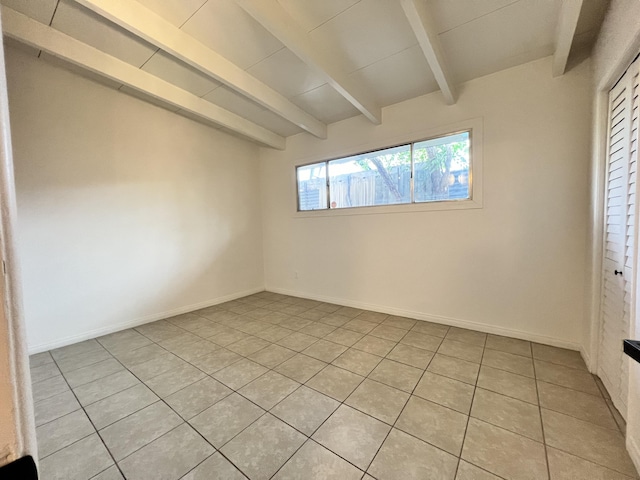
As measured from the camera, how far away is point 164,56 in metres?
2.43

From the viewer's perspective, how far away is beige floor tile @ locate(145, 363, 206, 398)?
1.96m

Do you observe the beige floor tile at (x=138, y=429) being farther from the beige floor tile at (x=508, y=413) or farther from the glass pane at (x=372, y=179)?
the glass pane at (x=372, y=179)

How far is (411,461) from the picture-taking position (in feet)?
4.42

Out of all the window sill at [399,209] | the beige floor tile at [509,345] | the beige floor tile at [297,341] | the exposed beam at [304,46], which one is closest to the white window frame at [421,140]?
the window sill at [399,209]

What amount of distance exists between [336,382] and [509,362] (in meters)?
1.52

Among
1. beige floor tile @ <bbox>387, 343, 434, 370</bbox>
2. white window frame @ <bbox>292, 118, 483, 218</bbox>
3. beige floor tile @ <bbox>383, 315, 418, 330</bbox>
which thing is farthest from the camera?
beige floor tile @ <bbox>383, 315, 418, 330</bbox>

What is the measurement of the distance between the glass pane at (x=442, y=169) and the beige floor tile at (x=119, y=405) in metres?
3.27

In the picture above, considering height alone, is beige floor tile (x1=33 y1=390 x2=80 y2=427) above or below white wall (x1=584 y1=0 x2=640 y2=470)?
below

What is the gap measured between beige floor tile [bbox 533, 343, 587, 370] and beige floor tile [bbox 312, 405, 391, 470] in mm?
→ 1724

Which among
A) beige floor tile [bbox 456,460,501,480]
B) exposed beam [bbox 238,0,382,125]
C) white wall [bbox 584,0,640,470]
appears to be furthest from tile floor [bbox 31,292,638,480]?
exposed beam [bbox 238,0,382,125]

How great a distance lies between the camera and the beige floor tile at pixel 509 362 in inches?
81.6

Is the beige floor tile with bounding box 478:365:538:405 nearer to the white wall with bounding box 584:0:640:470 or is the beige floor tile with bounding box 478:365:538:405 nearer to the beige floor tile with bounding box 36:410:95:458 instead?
the white wall with bounding box 584:0:640:470

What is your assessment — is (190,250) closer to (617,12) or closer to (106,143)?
(106,143)

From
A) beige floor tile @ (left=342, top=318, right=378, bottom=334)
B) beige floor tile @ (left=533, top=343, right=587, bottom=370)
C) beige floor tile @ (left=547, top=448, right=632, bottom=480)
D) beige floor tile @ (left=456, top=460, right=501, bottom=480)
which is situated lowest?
beige floor tile @ (left=547, top=448, right=632, bottom=480)
